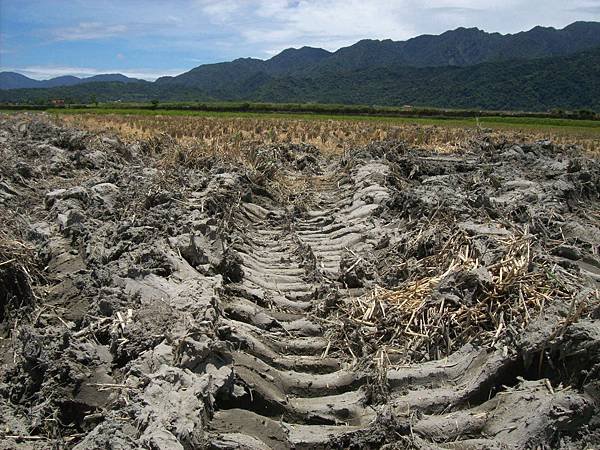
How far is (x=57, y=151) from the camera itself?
1296 cm

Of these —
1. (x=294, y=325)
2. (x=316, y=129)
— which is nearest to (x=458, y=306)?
(x=294, y=325)

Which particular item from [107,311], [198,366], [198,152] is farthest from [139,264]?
[198,152]

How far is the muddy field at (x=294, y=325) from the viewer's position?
11.1 feet

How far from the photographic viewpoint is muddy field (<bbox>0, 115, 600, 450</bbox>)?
11.1 feet

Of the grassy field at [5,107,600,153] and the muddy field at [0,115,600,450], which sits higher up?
the grassy field at [5,107,600,153]

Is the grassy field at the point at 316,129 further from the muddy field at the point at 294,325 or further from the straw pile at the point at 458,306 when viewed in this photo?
the straw pile at the point at 458,306

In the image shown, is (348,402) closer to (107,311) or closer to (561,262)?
(107,311)

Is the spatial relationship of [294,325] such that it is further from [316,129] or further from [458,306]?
[316,129]

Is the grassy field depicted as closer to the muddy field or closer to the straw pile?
the muddy field

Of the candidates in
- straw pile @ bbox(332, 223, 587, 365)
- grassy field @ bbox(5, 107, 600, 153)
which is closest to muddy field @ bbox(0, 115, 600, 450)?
straw pile @ bbox(332, 223, 587, 365)

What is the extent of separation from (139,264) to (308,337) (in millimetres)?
1777

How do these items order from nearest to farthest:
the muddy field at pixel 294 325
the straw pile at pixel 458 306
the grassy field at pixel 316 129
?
the muddy field at pixel 294 325 < the straw pile at pixel 458 306 < the grassy field at pixel 316 129

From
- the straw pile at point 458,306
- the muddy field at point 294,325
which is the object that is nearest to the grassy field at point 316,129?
the muddy field at point 294,325

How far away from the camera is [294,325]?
5168mm
